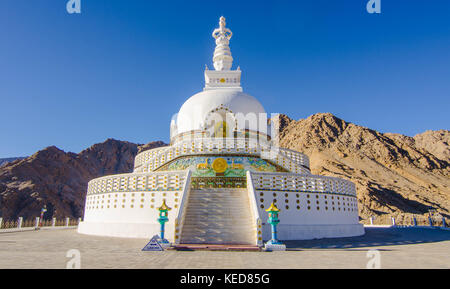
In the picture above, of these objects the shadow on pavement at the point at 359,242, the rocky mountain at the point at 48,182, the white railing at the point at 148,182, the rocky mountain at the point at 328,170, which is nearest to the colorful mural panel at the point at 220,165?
the white railing at the point at 148,182

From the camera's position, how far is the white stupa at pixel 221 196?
12505 mm

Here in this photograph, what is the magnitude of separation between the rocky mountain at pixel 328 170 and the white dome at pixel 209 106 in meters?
27.5

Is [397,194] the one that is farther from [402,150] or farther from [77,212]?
[77,212]

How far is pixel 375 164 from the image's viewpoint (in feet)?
226

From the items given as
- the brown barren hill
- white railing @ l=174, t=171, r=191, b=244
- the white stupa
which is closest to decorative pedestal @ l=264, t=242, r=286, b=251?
the white stupa

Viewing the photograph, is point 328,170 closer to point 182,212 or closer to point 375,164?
point 375,164

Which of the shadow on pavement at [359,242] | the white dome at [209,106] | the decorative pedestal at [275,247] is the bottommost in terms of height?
the shadow on pavement at [359,242]

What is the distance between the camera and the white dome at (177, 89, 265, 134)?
2334 centimetres

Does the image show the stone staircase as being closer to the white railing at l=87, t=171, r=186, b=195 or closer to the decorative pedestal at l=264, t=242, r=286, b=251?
the decorative pedestal at l=264, t=242, r=286, b=251

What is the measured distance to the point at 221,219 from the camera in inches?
496

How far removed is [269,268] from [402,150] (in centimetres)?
8319

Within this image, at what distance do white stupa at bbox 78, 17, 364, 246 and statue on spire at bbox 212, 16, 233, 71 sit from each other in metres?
9.28

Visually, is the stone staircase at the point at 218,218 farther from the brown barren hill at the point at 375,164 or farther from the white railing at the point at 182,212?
the brown barren hill at the point at 375,164
